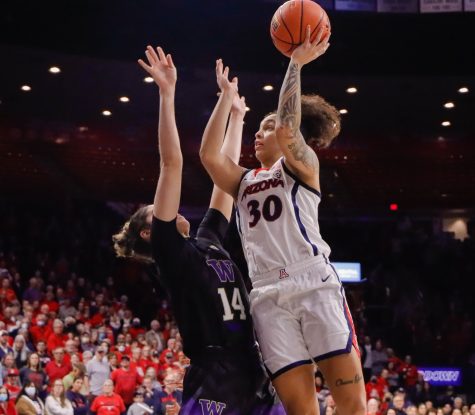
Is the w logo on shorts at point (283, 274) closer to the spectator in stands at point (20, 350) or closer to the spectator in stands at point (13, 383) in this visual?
the spectator in stands at point (13, 383)

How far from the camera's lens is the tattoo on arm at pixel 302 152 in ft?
12.2

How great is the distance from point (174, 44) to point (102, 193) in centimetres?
683

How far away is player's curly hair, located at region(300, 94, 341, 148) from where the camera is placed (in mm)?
4125

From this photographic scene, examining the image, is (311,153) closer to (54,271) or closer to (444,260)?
(54,271)

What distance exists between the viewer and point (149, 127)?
1856 cm

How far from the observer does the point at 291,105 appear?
3.71 m

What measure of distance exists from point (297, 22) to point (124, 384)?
383 inches

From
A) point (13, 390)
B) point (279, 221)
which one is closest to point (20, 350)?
point (13, 390)

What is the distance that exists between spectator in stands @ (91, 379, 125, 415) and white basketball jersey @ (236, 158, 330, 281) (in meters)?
8.61

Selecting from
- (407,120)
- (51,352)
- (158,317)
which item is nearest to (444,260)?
(407,120)

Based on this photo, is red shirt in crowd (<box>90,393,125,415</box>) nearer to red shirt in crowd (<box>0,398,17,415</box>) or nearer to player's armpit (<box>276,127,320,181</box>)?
red shirt in crowd (<box>0,398,17,415</box>)

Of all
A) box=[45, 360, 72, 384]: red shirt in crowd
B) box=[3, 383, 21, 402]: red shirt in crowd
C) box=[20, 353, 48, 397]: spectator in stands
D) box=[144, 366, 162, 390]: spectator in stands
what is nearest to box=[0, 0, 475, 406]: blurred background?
box=[45, 360, 72, 384]: red shirt in crowd

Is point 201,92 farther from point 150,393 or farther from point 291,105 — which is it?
point 291,105

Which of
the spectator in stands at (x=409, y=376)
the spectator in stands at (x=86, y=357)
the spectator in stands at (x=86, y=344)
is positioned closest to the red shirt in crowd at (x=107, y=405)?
the spectator in stands at (x=86, y=357)
